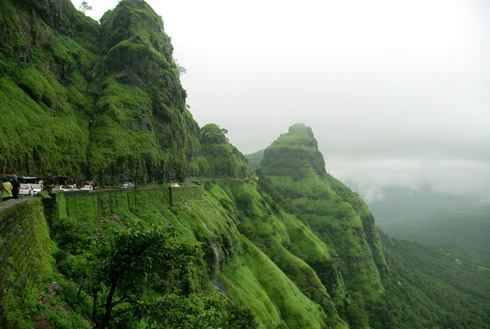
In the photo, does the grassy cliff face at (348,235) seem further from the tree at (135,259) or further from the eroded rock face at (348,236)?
the tree at (135,259)

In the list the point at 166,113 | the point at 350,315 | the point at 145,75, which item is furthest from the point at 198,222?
the point at 350,315

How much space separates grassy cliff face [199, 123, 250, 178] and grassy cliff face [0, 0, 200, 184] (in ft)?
159

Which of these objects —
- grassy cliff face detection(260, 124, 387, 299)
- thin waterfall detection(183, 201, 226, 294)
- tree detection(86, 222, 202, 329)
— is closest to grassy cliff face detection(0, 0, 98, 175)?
thin waterfall detection(183, 201, 226, 294)

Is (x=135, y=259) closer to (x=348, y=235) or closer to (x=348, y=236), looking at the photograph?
Result: (x=348, y=236)

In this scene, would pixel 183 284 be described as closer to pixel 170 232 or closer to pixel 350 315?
pixel 170 232

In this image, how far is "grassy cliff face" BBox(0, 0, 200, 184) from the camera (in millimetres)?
44750

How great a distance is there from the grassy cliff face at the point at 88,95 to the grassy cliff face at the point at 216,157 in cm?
4845

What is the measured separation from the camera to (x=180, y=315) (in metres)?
12.4

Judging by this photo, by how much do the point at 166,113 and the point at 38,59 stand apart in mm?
29409

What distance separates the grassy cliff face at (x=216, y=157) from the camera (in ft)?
427

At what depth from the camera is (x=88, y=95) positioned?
215ft

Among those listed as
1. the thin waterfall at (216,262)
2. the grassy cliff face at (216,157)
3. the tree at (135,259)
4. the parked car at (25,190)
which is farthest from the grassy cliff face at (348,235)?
the tree at (135,259)

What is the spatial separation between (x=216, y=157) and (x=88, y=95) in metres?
77.6

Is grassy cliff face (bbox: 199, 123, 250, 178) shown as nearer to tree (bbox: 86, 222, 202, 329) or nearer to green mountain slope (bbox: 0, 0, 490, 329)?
green mountain slope (bbox: 0, 0, 490, 329)
